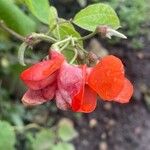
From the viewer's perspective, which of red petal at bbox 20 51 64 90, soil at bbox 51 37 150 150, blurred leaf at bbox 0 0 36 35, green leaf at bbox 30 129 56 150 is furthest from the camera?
soil at bbox 51 37 150 150

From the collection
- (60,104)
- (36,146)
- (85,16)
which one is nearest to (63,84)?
(60,104)

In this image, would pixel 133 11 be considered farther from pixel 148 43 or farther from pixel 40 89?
pixel 40 89

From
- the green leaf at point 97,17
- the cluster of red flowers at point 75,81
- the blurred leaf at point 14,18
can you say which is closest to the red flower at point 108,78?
→ the cluster of red flowers at point 75,81

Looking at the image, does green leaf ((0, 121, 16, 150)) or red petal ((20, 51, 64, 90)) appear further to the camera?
green leaf ((0, 121, 16, 150))

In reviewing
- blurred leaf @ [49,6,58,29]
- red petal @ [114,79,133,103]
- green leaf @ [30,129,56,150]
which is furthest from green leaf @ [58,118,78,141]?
red petal @ [114,79,133,103]

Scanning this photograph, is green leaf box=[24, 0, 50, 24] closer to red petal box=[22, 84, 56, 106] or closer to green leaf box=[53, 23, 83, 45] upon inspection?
green leaf box=[53, 23, 83, 45]

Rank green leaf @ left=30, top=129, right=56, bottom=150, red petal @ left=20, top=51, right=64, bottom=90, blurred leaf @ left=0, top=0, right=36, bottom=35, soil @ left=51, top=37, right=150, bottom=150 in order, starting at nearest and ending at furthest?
red petal @ left=20, top=51, right=64, bottom=90 < blurred leaf @ left=0, top=0, right=36, bottom=35 < green leaf @ left=30, top=129, right=56, bottom=150 < soil @ left=51, top=37, right=150, bottom=150

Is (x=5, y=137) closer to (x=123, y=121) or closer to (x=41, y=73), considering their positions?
(x=41, y=73)

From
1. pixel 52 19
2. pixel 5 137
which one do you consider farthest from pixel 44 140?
pixel 52 19
